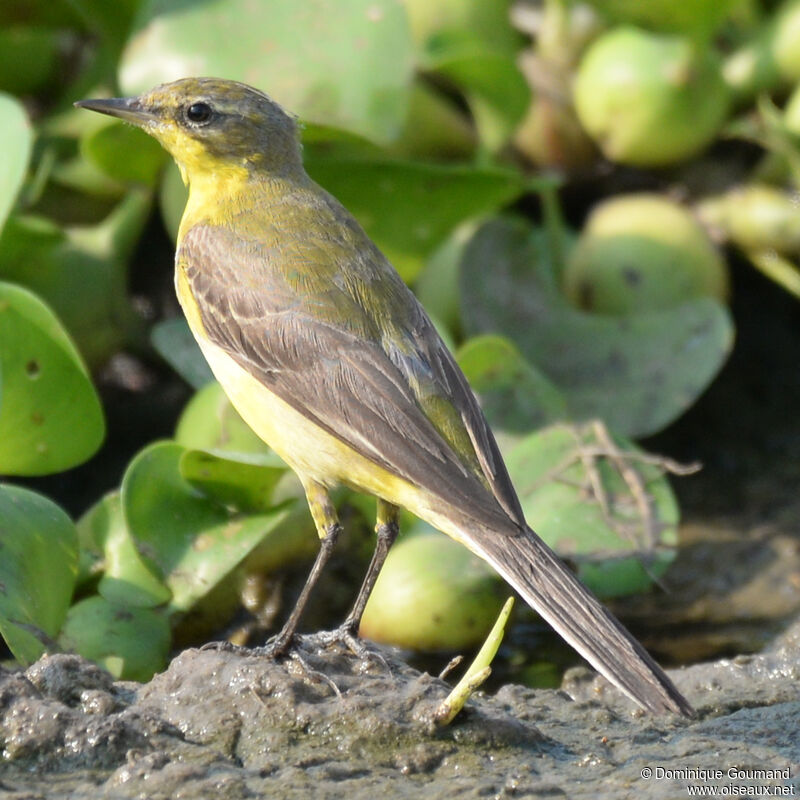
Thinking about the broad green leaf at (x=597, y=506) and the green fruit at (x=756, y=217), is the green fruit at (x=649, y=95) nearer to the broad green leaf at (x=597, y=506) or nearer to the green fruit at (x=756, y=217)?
the green fruit at (x=756, y=217)

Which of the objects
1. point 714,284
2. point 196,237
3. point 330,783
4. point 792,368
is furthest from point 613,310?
point 330,783

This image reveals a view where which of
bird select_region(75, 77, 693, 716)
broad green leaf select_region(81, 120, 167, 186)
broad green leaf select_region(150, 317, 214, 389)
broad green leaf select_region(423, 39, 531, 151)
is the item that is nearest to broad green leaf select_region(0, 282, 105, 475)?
bird select_region(75, 77, 693, 716)

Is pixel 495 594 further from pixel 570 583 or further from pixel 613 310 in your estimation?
pixel 613 310

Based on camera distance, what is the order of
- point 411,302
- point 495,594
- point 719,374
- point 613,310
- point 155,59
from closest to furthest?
point 411,302
point 495,594
point 155,59
point 613,310
point 719,374

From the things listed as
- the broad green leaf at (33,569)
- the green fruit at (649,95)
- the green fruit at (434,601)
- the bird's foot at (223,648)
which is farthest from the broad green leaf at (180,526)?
the green fruit at (649,95)

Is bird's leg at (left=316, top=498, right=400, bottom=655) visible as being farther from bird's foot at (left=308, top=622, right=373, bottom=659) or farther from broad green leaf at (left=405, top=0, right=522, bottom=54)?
broad green leaf at (left=405, top=0, right=522, bottom=54)
